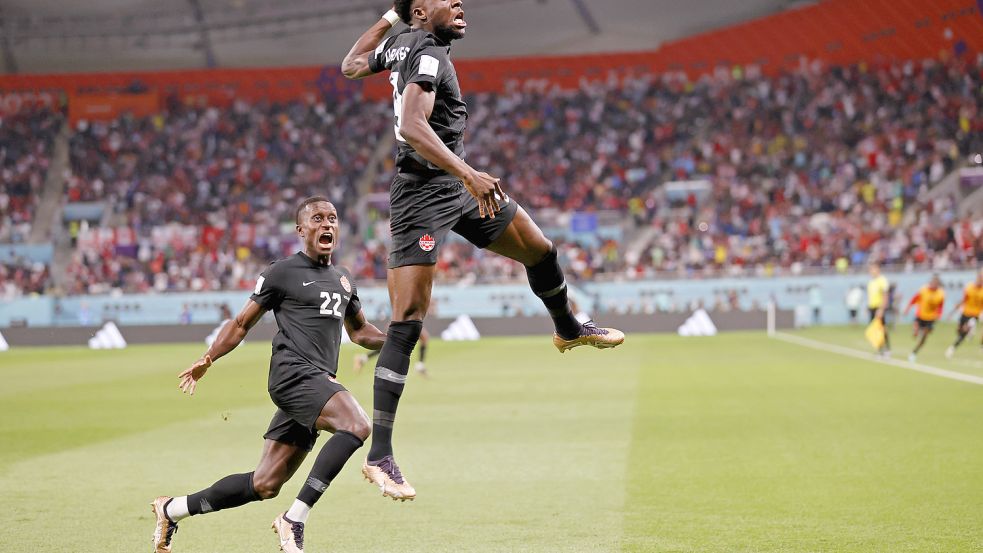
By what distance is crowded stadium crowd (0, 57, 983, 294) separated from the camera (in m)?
39.3

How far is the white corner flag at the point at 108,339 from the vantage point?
35.6 meters

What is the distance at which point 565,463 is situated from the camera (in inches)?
405

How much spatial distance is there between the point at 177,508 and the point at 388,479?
1595 millimetres

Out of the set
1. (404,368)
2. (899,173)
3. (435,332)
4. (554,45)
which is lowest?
(435,332)

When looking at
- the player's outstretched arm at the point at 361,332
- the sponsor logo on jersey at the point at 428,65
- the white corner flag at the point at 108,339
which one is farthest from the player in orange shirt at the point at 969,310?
the white corner flag at the point at 108,339

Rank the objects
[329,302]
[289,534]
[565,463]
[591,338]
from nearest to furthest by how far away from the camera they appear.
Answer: [289,534], [329,302], [591,338], [565,463]

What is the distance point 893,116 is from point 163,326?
30.3m

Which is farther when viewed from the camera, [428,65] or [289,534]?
[289,534]

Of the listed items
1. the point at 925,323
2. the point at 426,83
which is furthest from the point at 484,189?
the point at 925,323

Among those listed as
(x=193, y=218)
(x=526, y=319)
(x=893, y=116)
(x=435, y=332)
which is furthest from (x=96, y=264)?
(x=893, y=116)

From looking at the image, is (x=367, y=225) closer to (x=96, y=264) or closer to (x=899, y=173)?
(x=96, y=264)

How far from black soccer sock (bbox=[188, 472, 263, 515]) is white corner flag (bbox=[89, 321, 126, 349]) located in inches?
1230

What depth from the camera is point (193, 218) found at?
45031 millimetres

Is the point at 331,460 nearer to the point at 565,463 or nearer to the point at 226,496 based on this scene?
the point at 226,496
